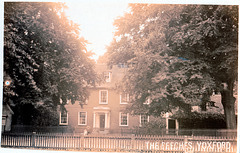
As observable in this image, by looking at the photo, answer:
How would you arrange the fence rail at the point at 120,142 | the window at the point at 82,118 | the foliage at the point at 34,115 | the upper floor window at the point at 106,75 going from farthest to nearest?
the upper floor window at the point at 106,75, the foliage at the point at 34,115, the window at the point at 82,118, the fence rail at the point at 120,142

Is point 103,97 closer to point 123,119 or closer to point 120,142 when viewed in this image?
point 123,119

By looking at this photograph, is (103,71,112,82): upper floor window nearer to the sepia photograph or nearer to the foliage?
the sepia photograph

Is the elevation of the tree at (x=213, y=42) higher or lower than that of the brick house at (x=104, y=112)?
higher

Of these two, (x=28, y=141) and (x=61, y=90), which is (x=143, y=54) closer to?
(x=61, y=90)

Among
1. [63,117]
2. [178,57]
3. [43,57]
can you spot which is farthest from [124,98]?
[43,57]

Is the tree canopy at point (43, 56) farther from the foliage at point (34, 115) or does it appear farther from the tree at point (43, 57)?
the foliage at point (34, 115)

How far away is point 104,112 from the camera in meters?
9.30

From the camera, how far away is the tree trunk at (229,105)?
9086mm

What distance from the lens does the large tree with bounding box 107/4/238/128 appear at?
30.6 feet

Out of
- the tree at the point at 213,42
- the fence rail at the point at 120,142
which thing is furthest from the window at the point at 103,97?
the tree at the point at 213,42

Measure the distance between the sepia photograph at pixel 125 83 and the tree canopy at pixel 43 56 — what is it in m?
0.03

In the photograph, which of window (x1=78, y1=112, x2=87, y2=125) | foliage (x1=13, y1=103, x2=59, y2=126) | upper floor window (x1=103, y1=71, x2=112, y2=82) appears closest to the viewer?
window (x1=78, y1=112, x2=87, y2=125)

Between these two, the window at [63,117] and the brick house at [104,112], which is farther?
the window at [63,117]

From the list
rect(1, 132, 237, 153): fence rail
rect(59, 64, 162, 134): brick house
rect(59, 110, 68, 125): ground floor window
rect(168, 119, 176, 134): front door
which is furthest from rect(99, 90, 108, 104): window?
rect(168, 119, 176, 134): front door
